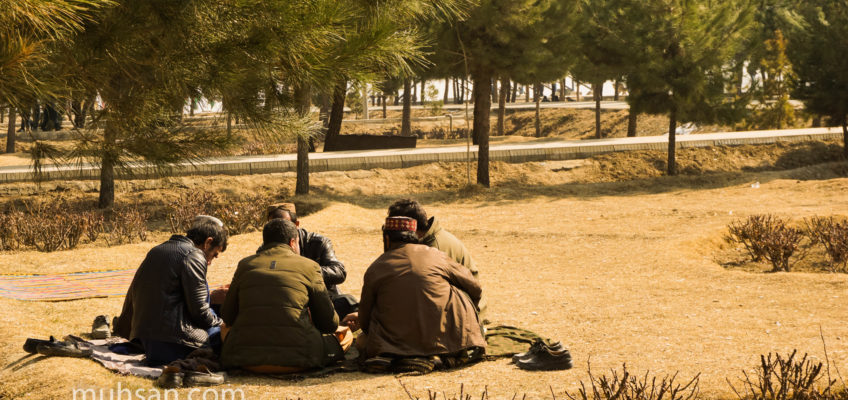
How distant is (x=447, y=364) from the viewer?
5.09 metres

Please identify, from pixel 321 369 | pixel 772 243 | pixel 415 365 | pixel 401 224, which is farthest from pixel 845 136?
pixel 321 369

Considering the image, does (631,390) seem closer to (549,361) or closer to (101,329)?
(549,361)

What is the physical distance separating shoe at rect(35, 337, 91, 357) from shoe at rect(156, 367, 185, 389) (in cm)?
76

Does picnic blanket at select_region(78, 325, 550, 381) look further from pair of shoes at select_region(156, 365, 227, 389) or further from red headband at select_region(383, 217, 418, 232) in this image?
red headband at select_region(383, 217, 418, 232)

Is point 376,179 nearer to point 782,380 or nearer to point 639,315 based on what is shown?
point 639,315

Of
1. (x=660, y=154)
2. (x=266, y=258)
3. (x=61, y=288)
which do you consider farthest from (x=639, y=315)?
(x=660, y=154)

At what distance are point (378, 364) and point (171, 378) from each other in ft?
3.99

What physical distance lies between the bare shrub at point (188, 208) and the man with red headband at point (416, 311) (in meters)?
7.24

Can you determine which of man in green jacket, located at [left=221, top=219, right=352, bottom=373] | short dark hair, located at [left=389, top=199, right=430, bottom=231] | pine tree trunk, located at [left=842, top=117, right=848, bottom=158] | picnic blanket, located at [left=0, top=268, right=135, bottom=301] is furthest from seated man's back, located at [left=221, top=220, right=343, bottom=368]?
pine tree trunk, located at [left=842, top=117, right=848, bottom=158]

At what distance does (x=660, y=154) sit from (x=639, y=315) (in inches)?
604

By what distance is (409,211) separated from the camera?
216 inches

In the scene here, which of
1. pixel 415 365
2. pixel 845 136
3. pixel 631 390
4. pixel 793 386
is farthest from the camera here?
pixel 845 136

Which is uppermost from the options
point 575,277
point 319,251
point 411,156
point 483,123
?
point 483,123

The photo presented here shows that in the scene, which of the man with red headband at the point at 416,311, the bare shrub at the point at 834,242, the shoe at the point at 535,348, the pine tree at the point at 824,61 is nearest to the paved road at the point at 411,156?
the pine tree at the point at 824,61
